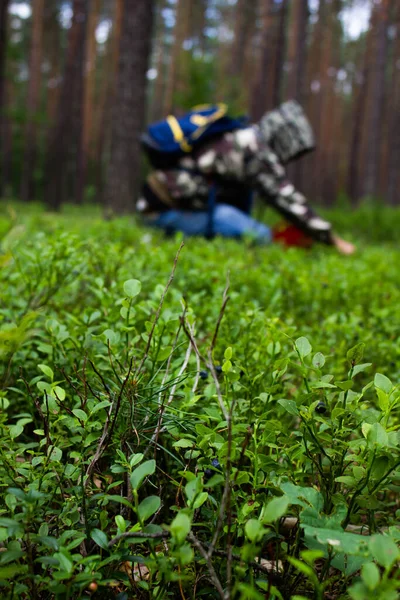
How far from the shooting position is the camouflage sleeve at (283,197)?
4.79 meters

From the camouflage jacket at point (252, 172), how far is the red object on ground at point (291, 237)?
0.30 metres

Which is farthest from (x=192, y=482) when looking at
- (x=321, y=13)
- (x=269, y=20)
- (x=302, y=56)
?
(x=321, y=13)

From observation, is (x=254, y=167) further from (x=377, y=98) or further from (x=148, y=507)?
(x=377, y=98)

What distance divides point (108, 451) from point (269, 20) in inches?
800

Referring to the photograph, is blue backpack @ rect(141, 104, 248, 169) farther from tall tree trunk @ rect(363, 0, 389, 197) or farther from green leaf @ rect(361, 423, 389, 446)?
tall tree trunk @ rect(363, 0, 389, 197)

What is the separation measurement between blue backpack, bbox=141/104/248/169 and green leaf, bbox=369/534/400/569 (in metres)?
4.61

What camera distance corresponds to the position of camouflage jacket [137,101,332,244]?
4.87 m

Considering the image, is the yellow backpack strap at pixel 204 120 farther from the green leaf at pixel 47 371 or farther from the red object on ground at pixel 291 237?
the green leaf at pixel 47 371

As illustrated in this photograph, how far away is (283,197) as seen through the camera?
16.0 feet

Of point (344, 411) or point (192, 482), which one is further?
point (344, 411)

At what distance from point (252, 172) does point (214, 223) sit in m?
0.58

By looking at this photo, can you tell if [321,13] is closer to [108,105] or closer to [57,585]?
[108,105]

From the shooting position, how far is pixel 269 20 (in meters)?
18.8

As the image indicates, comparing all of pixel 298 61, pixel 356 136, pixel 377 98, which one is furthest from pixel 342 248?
pixel 356 136
